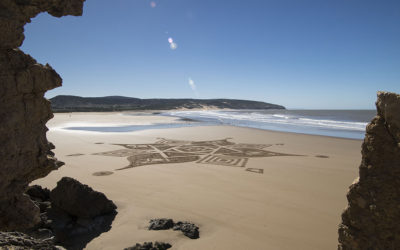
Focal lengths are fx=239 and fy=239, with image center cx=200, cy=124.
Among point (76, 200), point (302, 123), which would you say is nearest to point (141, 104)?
point (302, 123)

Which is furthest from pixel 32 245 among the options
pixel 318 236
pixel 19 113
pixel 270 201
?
pixel 270 201

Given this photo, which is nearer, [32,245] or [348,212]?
[32,245]

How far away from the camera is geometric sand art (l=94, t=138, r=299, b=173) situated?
1200 centimetres

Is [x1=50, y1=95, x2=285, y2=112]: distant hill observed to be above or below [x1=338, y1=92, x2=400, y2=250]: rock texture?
above

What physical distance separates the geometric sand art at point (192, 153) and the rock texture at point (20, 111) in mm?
7057

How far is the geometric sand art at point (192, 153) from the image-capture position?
12.0 meters

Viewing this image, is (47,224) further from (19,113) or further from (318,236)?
(318,236)

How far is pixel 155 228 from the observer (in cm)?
536

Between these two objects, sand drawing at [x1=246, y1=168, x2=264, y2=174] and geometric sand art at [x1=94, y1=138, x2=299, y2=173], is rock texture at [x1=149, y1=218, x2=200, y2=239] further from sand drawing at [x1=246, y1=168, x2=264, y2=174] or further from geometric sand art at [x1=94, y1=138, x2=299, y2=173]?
geometric sand art at [x1=94, y1=138, x2=299, y2=173]

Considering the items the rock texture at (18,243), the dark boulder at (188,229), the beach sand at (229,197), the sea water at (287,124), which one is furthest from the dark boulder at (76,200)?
the sea water at (287,124)

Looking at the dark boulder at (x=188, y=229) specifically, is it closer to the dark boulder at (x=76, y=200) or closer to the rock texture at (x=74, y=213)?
the rock texture at (x=74, y=213)

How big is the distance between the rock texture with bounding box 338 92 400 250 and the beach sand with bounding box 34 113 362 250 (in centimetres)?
210

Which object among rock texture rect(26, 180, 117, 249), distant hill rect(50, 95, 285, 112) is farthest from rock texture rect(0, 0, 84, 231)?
Result: distant hill rect(50, 95, 285, 112)

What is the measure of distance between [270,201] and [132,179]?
511 centimetres
